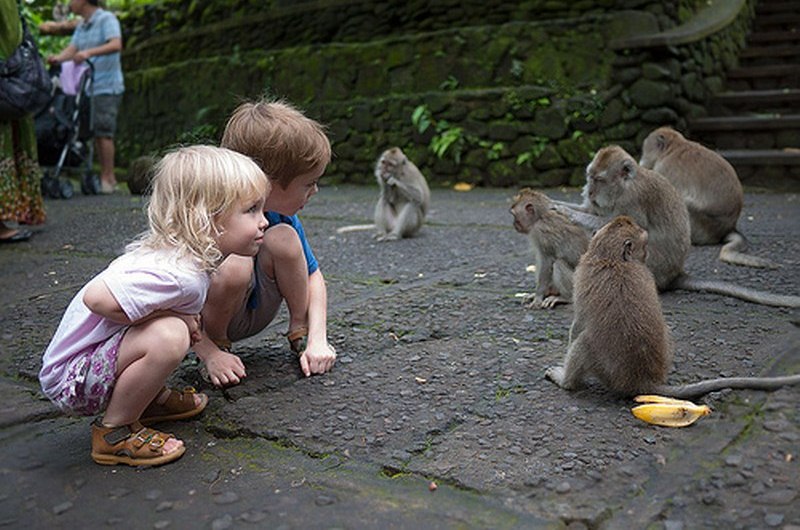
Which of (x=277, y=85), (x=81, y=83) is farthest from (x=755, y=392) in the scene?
(x=277, y=85)

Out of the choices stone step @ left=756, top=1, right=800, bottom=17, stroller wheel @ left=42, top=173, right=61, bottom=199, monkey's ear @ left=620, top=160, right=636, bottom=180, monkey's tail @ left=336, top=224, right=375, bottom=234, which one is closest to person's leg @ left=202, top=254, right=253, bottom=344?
monkey's ear @ left=620, top=160, right=636, bottom=180

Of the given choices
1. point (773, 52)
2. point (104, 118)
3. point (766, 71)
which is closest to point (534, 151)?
point (766, 71)

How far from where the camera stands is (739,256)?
15.0 ft

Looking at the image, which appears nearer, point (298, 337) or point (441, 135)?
point (298, 337)

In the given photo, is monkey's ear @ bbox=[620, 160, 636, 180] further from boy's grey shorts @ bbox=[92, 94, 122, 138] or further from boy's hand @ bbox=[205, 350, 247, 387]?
boy's grey shorts @ bbox=[92, 94, 122, 138]

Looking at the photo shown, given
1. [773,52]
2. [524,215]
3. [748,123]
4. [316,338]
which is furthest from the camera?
[773,52]

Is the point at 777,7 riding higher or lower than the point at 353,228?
higher

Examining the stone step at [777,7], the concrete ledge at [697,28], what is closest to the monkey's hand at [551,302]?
the concrete ledge at [697,28]

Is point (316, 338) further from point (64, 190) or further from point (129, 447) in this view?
point (64, 190)

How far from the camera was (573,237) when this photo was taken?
3.84 m

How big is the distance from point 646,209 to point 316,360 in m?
2.16

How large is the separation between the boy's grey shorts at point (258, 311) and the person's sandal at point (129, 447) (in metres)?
0.80

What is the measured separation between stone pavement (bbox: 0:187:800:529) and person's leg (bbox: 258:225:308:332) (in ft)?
0.78

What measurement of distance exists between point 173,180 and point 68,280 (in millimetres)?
2616
